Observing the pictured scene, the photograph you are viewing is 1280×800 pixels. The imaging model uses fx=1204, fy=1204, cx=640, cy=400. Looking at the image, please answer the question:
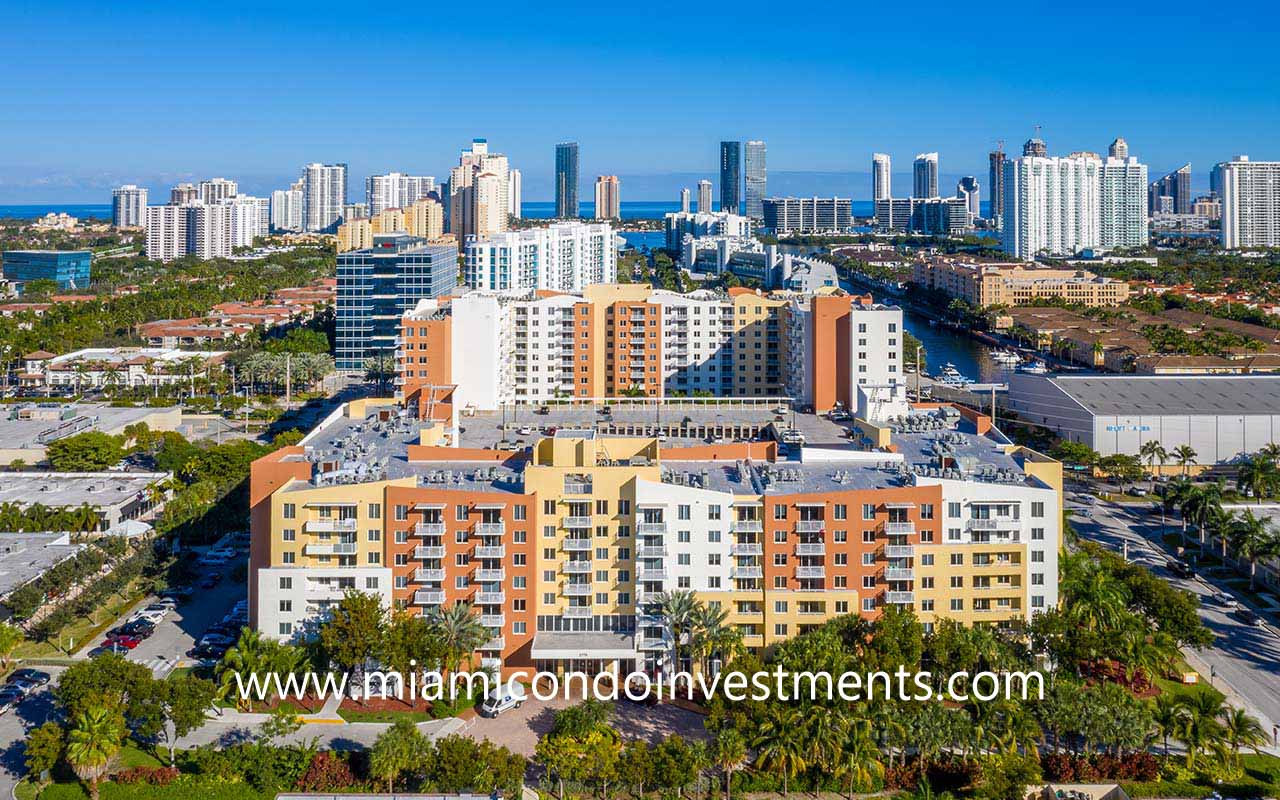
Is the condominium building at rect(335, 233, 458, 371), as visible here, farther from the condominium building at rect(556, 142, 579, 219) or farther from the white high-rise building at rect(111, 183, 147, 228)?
the condominium building at rect(556, 142, 579, 219)

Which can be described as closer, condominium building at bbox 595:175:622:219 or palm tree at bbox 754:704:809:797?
palm tree at bbox 754:704:809:797

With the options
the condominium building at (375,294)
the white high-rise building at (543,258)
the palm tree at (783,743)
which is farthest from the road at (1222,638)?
the condominium building at (375,294)

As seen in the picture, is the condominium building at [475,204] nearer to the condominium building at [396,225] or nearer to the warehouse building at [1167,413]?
the condominium building at [396,225]

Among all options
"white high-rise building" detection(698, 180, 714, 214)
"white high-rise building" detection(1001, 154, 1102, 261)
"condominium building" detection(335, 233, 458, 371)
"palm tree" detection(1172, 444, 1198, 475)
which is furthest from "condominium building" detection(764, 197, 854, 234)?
"palm tree" detection(1172, 444, 1198, 475)

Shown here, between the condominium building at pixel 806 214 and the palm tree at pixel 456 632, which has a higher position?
the condominium building at pixel 806 214

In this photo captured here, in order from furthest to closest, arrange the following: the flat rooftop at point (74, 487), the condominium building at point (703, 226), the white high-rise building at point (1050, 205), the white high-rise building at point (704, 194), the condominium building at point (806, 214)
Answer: the white high-rise building at point (704, 194), the condominium building at point (806, 214), the condominium building at point (703, 226), the white high-rise building at point (1050, 205), the flat rooftop at point (74, 487)

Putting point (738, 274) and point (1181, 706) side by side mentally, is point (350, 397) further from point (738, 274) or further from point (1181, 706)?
point (738, 274)

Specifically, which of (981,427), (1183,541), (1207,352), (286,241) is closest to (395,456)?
(981,427)
